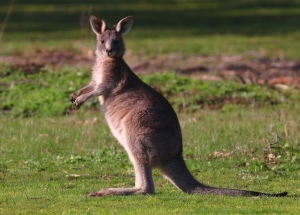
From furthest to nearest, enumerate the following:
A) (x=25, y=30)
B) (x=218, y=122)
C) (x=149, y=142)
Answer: (x=25, y=30) < (x=218, y=122) < (x=149, y=142)

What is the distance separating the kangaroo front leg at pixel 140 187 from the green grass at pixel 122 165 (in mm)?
129

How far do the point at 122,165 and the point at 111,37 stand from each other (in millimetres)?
1771

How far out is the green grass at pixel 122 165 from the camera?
691 cm

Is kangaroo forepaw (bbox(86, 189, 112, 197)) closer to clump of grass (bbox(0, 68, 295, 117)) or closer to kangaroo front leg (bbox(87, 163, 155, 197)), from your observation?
kangaroo front leg (bbox(87, 163, 155, 197))

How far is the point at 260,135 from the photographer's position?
10.7 metres

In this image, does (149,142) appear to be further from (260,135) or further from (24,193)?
(260,135)

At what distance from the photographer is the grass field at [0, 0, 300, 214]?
7086mm

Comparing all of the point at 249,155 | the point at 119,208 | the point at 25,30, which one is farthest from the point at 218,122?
the point at 25,30

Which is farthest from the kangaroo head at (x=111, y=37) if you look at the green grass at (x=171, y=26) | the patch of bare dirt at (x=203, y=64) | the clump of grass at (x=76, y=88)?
the green grass at (x=171, y=26)

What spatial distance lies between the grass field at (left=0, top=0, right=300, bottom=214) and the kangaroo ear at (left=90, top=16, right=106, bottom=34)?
62.3 inches

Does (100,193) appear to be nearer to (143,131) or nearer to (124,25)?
(143,131)

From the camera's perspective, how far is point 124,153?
9.94 meters

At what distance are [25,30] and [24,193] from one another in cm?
1829

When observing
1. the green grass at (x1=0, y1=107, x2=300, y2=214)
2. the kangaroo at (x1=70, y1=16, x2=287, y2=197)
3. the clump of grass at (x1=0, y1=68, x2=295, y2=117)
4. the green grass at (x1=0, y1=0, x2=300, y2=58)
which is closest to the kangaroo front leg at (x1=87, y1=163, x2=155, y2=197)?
the kangaroo at (x1=70, y1=16, x2=287, y2=197)
